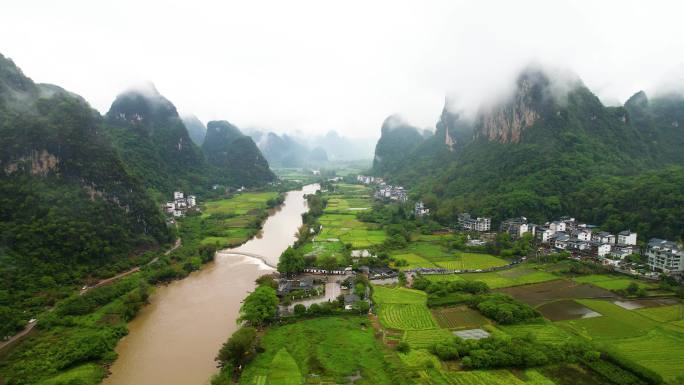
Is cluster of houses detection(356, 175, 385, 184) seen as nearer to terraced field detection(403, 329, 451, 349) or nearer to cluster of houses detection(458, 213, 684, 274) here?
cluster of houses detection(458, 213, 684, 274)

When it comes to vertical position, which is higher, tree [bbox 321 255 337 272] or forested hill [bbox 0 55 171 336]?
forested hill [bbox 0 55 171 336]

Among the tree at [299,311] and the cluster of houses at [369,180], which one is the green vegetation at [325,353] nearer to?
the tree at [299,311]

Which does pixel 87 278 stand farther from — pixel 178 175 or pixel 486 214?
pixel 178 175

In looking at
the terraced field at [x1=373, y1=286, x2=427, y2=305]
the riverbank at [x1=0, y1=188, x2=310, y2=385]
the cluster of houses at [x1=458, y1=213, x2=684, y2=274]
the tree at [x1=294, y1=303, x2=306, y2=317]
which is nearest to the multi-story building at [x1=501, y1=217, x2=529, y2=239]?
the cluster of houses at [x1=458, y1=213, x2=684, y2=274]

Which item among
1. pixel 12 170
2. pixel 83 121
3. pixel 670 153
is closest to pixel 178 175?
pixel 83 121

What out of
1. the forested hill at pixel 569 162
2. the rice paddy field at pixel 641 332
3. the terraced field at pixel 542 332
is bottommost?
the terraced field at pixel 542 332

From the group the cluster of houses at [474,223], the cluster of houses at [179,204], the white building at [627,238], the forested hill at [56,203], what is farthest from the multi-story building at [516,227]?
the cluster of houses at [179,204]
